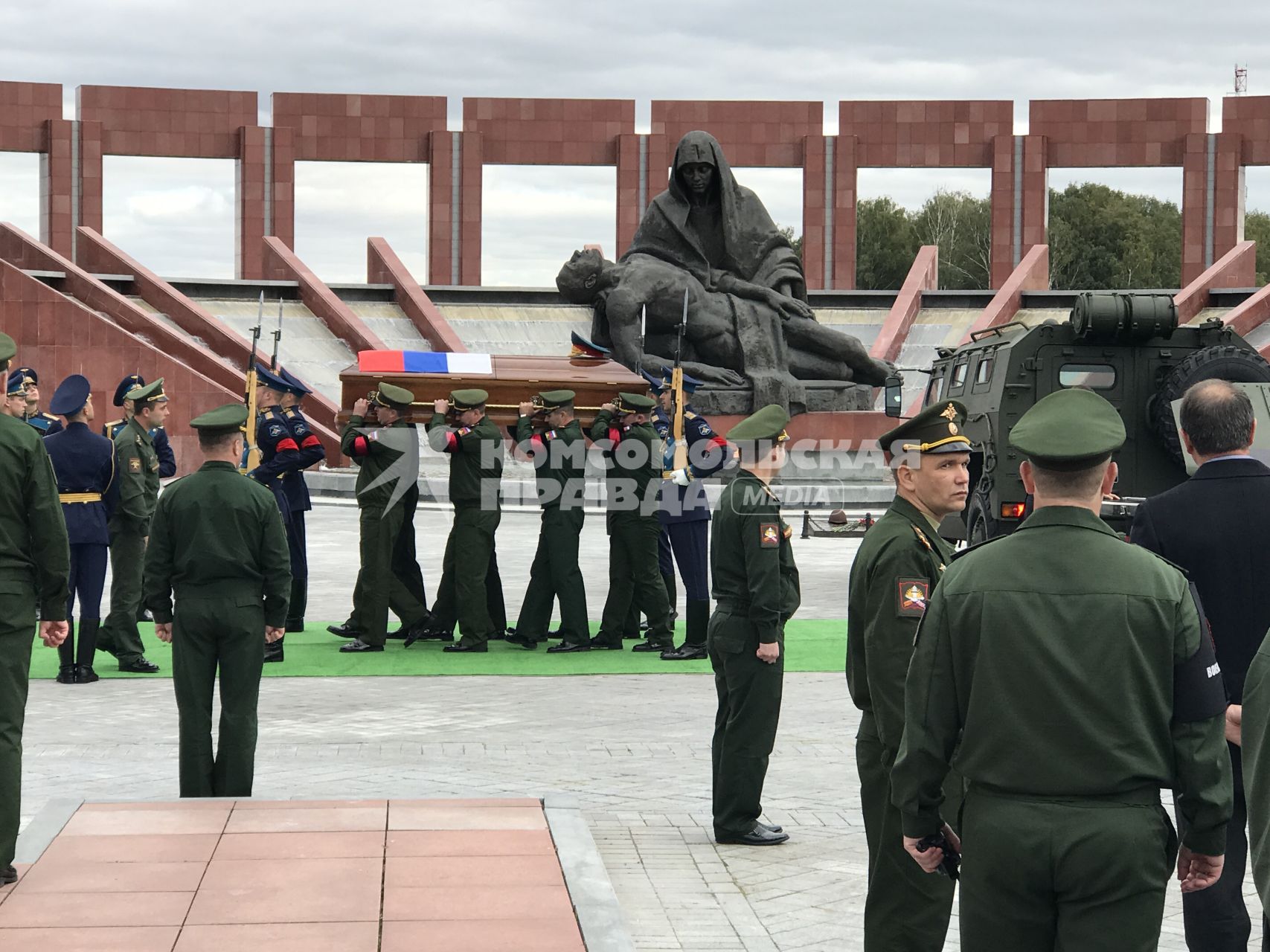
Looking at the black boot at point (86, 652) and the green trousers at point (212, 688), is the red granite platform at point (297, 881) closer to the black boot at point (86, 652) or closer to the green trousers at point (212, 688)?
the green trousers at point (212, 688)

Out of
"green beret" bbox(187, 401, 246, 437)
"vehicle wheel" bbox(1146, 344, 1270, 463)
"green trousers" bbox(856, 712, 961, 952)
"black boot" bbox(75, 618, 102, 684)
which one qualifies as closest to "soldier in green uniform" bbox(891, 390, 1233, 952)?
"green trousers" bbox(856, 712, 961, 952)

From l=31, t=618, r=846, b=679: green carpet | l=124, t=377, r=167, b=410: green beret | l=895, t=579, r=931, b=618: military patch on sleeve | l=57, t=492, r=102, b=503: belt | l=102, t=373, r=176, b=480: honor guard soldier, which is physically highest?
l=124, t=377, r=167, b=410: green beret

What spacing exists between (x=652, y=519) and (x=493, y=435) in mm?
1286

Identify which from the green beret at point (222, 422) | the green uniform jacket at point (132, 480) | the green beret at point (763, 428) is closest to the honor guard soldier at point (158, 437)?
the green uniform jacket at point (132, 480)

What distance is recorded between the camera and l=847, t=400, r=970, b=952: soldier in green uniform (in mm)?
4426

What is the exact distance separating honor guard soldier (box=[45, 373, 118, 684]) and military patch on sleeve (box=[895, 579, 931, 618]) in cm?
693

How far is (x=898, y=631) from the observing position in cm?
452

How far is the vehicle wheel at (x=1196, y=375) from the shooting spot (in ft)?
42.8

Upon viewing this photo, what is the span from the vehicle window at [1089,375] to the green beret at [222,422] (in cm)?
890

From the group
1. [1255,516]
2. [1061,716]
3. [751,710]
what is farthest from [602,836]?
[1061,716]

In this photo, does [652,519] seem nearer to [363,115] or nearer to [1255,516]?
[1255,516]

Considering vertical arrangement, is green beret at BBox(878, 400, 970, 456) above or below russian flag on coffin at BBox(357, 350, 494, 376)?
below

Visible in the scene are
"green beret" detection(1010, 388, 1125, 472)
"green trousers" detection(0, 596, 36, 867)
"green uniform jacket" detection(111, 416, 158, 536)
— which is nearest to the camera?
"green beret" detection(1010, 388, 1125, 472)

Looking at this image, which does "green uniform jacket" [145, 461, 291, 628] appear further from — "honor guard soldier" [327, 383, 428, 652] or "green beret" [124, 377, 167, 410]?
"honor guard soldier" [327, 383, 428, 652]
